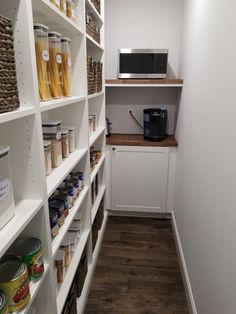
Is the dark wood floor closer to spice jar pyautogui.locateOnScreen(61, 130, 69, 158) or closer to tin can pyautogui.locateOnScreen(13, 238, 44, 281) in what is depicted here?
tin can pyautogui.locateOnScreen(13, 238, 44, 281)

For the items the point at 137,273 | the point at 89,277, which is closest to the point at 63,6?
the point at 89,277

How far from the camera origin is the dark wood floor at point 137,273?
1765mm

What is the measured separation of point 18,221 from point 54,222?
387 mm

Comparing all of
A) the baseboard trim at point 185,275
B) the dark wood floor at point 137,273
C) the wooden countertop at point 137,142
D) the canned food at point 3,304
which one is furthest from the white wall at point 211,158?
the canned food at point 3,304

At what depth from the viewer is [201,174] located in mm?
1565

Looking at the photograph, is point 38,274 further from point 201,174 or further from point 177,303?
point 177,303

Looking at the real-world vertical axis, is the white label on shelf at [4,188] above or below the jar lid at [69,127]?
below

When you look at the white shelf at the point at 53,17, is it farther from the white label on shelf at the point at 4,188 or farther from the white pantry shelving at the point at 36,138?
the white label on shelf at the point at 4,188

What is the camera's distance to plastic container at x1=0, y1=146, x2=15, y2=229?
754mm

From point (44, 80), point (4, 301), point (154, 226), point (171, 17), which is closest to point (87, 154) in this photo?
point (44, 80)

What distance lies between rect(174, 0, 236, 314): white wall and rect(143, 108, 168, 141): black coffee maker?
0.48 m

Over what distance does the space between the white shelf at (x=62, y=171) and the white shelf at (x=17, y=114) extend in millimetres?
361

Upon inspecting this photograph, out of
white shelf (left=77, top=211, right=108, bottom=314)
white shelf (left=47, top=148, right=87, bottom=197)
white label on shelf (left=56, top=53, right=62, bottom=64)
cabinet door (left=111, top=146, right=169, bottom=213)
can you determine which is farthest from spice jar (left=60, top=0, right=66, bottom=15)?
white shelf (left=77, top=211, right=108, bottom=314)

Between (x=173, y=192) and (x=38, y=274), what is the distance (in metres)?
1.94
